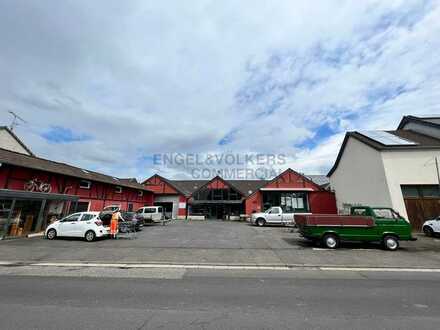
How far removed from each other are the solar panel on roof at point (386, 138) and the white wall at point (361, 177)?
1.05m

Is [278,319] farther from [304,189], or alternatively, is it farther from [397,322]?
[304,189]

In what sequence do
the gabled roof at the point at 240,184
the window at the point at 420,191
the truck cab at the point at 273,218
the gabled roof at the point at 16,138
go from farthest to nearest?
the gabled roof at the point at 240,184, the gabled roof at the point at 16,138, the truck cab at the point at 273,218, the window at the point at 420,191

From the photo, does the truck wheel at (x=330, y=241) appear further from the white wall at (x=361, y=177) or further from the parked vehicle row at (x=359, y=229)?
the white wall at (x=361, y=177)

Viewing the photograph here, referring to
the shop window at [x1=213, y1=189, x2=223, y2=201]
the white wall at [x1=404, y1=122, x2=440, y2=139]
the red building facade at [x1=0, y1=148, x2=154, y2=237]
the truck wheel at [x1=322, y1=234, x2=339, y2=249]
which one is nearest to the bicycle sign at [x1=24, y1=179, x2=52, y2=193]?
the red building facade at [x1=0, y1=148, x2=154, y2=237]

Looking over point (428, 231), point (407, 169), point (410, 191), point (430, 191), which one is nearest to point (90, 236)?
point (428, 231)

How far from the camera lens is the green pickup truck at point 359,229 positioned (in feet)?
35.0

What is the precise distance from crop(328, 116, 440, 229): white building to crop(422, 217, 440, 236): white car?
1095 mm

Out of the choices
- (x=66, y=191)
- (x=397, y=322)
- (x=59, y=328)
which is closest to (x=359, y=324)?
(x=397, y=322)

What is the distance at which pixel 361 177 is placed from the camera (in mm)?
19391

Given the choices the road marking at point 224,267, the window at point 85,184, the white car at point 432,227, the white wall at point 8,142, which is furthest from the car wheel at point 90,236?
the white car at point 432,227

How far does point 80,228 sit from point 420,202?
2298cm

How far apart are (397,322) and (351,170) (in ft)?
66.8

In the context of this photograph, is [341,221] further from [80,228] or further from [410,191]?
[80,228]

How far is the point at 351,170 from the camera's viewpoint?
21328mm
